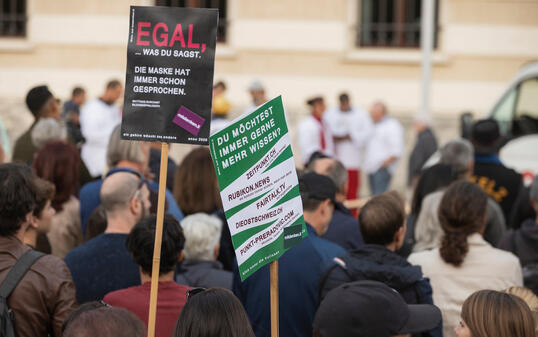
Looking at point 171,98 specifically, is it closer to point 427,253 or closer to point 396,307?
point 396,307

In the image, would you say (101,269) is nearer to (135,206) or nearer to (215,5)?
(135,206)

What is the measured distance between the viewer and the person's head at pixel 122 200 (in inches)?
194

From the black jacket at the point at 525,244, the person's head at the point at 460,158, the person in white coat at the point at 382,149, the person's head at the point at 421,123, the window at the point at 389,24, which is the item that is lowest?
the person in white coat at the point at 382,149

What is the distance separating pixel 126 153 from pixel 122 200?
48.9 inches

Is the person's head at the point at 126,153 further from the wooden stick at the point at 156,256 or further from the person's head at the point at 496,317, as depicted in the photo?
the person's head at the point at 496,317

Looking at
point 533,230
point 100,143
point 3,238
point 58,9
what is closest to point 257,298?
point 3,238

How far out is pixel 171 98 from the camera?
3959 millimetres

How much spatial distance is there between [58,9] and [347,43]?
574 cm

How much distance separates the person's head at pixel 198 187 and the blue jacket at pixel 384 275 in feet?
6.72

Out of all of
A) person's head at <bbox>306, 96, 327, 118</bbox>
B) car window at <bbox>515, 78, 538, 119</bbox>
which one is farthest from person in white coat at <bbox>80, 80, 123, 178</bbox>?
car window at <bbox>515, 78, 538, 119</bbox>

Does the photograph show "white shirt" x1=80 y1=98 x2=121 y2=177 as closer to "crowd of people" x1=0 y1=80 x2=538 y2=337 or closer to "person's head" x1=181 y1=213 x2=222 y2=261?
"crowd of people" x1=0 y1=80 x2=538 y2=337

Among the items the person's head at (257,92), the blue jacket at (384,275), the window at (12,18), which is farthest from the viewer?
the window at (12,18)

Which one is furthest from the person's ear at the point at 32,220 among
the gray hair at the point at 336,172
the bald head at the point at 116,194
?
the gray hair at the point at 336,172

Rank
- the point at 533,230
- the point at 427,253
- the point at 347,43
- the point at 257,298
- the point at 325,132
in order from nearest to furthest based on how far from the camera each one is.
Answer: the point at 257,298, the point at 427,253, the point at 533,230, the point at 325,132, the point at 347,43
